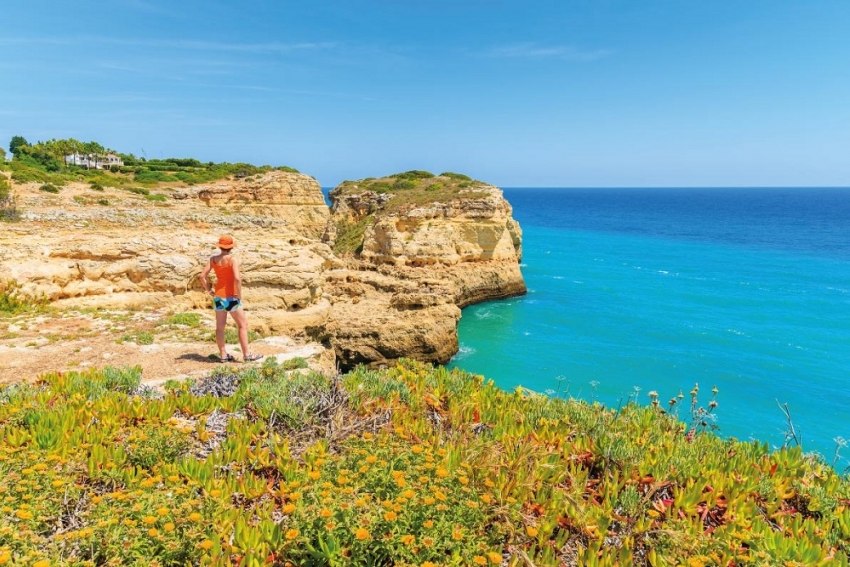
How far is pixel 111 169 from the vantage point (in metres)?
39.9

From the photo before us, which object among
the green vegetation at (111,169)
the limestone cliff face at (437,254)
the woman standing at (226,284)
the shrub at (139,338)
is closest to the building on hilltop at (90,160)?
the green vegetation at (111,169)

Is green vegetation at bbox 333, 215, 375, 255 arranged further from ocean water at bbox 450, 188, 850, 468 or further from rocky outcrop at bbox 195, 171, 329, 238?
ocean water at bbox 450, 188, 850, 468

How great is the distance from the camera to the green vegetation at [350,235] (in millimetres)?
39000

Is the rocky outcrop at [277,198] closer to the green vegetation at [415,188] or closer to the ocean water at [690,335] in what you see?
the green vegetation at [415,188]

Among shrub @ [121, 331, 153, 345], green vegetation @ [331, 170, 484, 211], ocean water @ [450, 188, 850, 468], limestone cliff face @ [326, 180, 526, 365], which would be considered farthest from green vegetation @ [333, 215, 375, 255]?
shrub @ [121, 331, 153, 345]

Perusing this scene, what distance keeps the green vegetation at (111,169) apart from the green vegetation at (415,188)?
7.99 meters

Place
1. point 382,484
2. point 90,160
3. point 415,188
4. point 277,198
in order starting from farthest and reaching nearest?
point 90,160 → point 415,188 → point 277,198 → point 382,484

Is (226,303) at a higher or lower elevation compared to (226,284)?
lower

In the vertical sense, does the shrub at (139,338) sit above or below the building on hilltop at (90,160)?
below

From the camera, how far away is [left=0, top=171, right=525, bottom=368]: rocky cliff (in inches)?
570

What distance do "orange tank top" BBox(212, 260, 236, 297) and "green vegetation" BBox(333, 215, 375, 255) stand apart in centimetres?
2915

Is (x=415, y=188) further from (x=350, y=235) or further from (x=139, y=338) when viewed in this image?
(x=139, y=338)

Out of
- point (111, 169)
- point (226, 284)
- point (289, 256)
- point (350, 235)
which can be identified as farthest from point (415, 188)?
point (226, 284)

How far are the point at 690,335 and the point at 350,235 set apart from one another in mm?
26850
